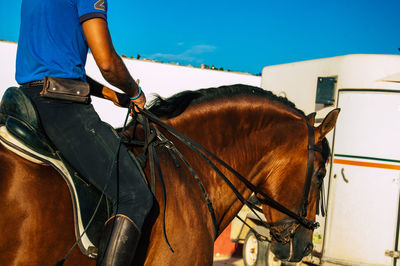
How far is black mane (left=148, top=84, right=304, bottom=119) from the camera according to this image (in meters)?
2.81

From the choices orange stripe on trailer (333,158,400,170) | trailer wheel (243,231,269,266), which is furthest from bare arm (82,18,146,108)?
trailer wheel (243,231,269,266)

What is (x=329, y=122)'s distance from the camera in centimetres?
313

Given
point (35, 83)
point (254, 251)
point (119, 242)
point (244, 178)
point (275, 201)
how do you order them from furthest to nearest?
point (254, 251) → point (275, 201) → point (244, 178) → point (35, 83) → point (119, 242)

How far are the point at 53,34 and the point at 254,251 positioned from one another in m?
6.15

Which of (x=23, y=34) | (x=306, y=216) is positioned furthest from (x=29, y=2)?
(x=306, y=216)

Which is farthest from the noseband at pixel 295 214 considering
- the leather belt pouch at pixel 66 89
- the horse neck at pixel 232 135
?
the leather belt pouch at pixel 66 89

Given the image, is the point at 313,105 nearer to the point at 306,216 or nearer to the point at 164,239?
the point at 306,216

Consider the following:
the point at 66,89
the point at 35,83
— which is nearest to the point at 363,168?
the point at 66,89

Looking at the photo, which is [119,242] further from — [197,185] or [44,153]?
[197,185]

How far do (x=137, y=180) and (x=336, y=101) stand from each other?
15.2 feet

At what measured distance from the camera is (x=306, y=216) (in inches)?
128

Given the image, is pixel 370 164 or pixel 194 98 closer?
pixel 194 98

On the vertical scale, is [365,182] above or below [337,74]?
below

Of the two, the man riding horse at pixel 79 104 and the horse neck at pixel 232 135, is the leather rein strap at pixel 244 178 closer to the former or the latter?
the horse neck at pixel 232 135
